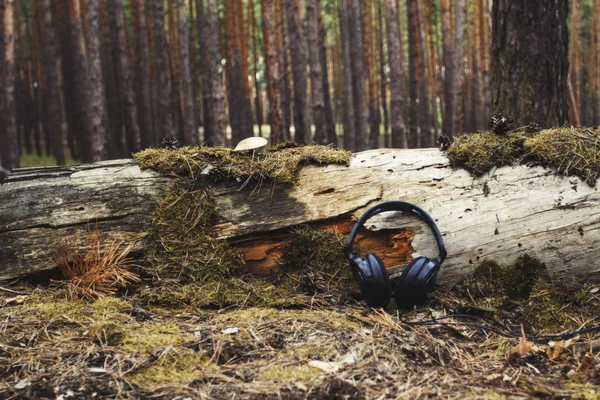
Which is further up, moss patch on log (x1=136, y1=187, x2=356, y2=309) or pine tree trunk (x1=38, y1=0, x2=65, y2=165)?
pine tree trunk (x1=38, y1=0, x2=65, y2=165)

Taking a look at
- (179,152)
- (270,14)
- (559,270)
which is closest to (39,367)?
(179,152)

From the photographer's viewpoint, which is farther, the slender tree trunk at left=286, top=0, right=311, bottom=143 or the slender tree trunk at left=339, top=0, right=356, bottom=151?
the slender tree trunk at left=339, top=0, right=356, bottom=151

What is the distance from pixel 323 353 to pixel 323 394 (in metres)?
0.39

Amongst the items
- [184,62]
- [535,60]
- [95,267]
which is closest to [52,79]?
[184,62]

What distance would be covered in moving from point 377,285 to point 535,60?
308 centimetres

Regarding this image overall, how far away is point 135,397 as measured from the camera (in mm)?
1940

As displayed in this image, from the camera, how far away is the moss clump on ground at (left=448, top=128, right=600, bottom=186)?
3.30 m

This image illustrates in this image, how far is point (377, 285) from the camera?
9.34ft

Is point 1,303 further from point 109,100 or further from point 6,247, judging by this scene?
point 109,100

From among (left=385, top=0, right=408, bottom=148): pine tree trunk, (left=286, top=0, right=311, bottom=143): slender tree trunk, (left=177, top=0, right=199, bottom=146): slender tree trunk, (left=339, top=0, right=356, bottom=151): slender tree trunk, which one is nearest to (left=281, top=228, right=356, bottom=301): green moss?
(left=286, top=0, right=311, bottom=143): slender tree trunk

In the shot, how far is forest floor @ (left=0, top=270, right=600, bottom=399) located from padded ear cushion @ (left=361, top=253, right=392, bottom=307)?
9cm

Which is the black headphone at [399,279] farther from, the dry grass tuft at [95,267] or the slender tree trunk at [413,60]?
the slender tree trunk at [413,60]

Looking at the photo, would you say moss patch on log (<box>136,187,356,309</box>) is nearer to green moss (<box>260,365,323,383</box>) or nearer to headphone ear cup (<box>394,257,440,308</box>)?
headphone ear cup (<box>394,257,440,308</box>)

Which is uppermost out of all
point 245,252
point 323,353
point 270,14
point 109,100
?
point 270,14
